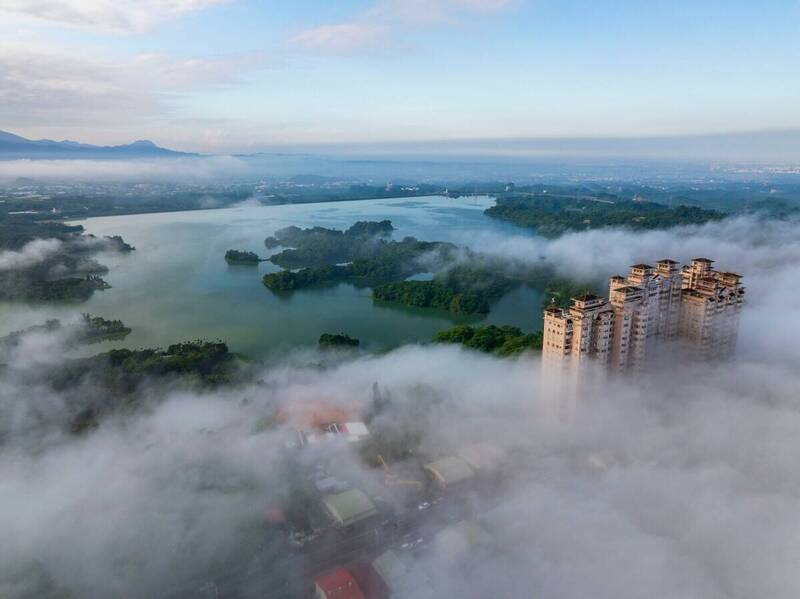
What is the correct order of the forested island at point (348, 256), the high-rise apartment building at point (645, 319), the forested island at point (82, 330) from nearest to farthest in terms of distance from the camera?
the high-rise apartment building at point (645, 319)
the forested island at point (82, 330)
the forested island at point (348, 256)

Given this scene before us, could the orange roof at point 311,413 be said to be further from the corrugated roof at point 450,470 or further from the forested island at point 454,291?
the forested island at point 454,291

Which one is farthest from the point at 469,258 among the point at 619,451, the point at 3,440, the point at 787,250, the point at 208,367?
the point at 3,440

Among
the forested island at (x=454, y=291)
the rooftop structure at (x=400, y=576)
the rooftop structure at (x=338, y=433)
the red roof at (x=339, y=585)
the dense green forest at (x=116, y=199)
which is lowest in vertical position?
the forested island at (x=454, y=291)

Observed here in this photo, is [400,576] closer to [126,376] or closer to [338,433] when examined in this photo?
[338,433]

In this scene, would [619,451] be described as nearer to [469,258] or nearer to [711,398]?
[711,398]

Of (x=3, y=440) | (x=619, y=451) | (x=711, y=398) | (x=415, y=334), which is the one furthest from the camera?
(x=415, y=334)

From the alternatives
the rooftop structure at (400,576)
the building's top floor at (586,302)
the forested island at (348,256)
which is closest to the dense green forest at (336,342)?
the building's top floor at (586,302)

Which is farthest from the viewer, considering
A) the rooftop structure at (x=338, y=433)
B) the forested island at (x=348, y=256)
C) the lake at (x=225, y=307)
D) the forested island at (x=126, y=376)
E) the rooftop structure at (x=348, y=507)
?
the forested island at (x=348, y=256)
